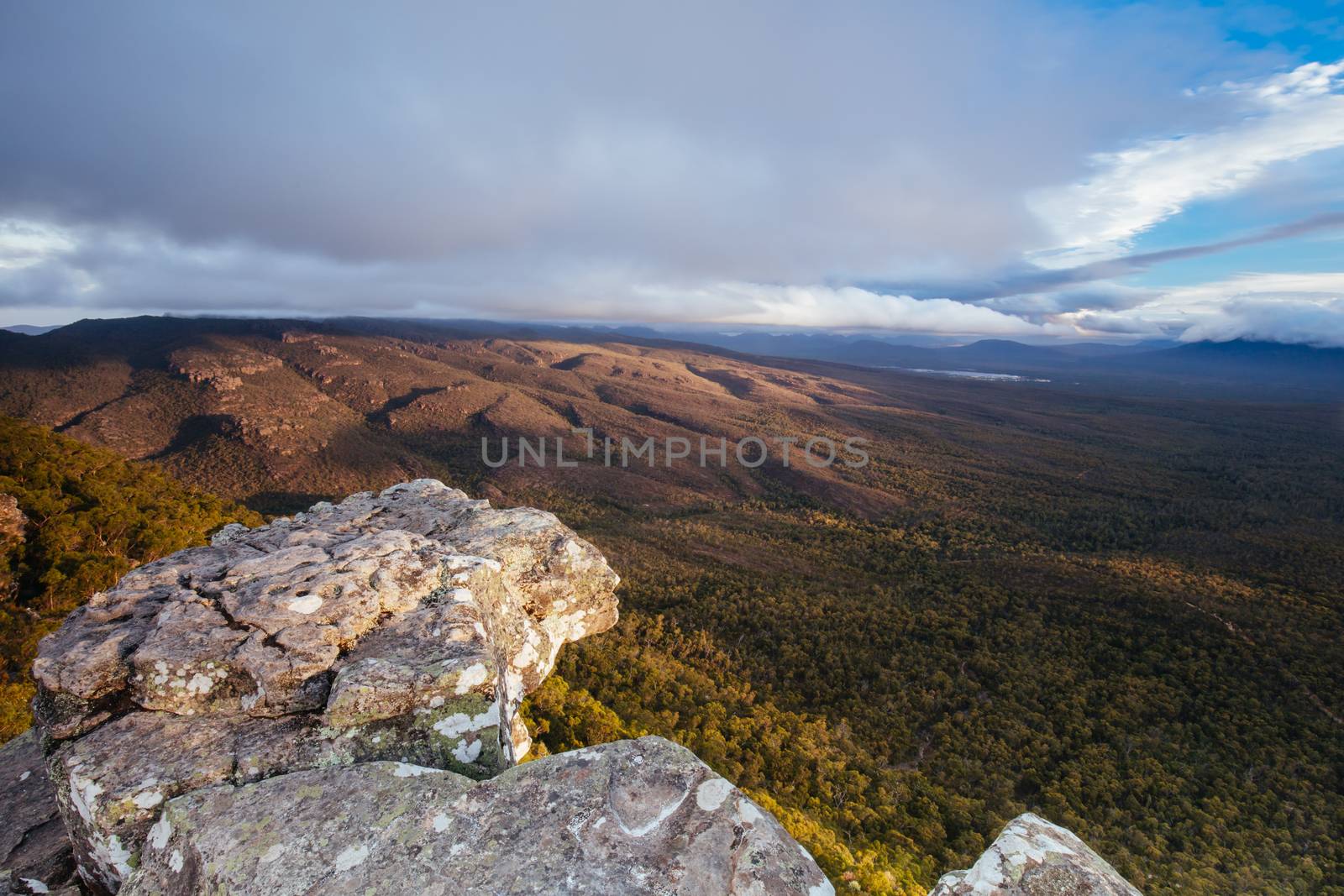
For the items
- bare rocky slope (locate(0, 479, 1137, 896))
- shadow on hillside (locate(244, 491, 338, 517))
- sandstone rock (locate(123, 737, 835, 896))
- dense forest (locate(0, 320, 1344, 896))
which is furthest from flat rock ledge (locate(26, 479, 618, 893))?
shadow on hillside (locate(244, 491, 338, 517))

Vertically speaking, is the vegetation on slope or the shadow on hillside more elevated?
the vegetation on slope

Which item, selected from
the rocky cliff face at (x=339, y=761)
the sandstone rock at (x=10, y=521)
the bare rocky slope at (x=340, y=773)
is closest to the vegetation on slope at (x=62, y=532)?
the sandstone rock at (x=10, y=521)

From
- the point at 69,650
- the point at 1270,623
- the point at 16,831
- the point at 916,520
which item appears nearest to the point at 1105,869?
the point at 69,650

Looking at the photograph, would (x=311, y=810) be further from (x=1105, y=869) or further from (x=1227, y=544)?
(x=1227, y=544)

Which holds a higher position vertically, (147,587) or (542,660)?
(147,587)

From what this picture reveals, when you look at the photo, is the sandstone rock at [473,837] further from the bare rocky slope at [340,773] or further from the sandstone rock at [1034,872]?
the sandstone rock at [1034,872]

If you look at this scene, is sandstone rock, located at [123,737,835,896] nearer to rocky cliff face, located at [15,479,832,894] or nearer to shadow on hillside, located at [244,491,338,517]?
rocky cliff face, located at [15,479,832,894]
